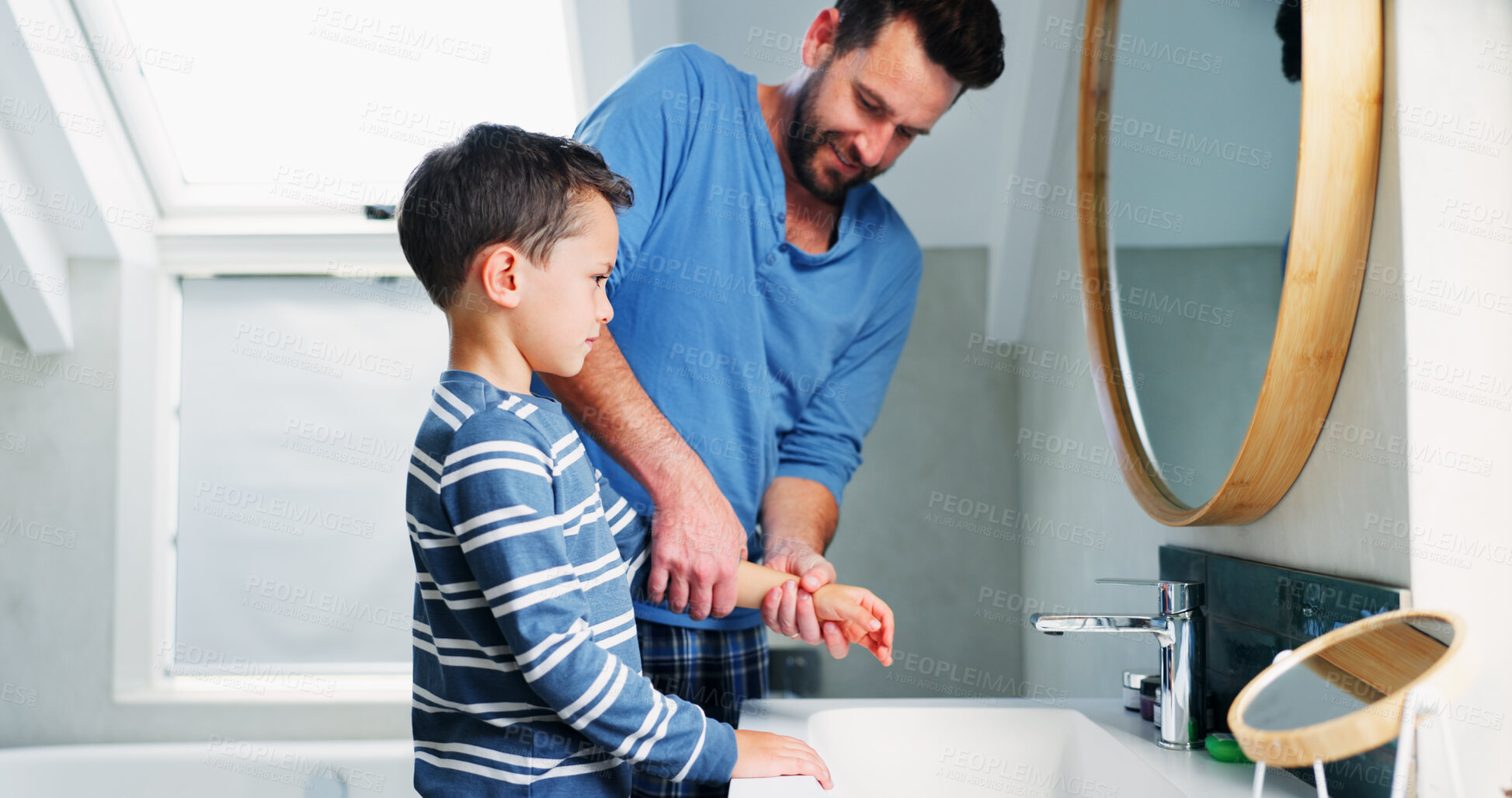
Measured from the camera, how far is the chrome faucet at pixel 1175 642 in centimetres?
86

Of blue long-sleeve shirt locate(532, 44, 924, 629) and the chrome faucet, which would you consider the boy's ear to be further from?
the chrome faucet

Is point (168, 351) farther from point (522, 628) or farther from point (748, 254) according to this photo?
point (522, 628)

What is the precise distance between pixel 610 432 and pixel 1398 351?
653mm

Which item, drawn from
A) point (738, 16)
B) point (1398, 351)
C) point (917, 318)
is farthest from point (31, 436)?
point (1398, 351)

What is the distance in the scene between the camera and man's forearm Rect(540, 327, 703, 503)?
0.92m

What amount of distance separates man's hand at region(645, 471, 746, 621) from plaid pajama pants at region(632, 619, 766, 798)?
0.53 ft

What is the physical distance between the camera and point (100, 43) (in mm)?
1832

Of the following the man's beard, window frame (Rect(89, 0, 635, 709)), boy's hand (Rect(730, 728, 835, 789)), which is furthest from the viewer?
window frame (Rect(89, 0, 635, 709))

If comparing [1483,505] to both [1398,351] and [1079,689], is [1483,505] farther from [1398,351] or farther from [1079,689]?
[1079,689]

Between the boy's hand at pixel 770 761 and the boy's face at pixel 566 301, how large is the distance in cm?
34

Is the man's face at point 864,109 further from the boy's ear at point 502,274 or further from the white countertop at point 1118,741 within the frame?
the white countertop at point 1118,741

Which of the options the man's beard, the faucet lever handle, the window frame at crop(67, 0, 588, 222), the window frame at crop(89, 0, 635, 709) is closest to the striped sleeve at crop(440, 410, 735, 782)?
the faucet lever handle

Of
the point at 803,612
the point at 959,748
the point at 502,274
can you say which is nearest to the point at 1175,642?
the point at 959,748

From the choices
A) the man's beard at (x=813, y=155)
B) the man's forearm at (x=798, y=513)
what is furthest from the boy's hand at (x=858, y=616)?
the man's beard at (x=813, y=155)
